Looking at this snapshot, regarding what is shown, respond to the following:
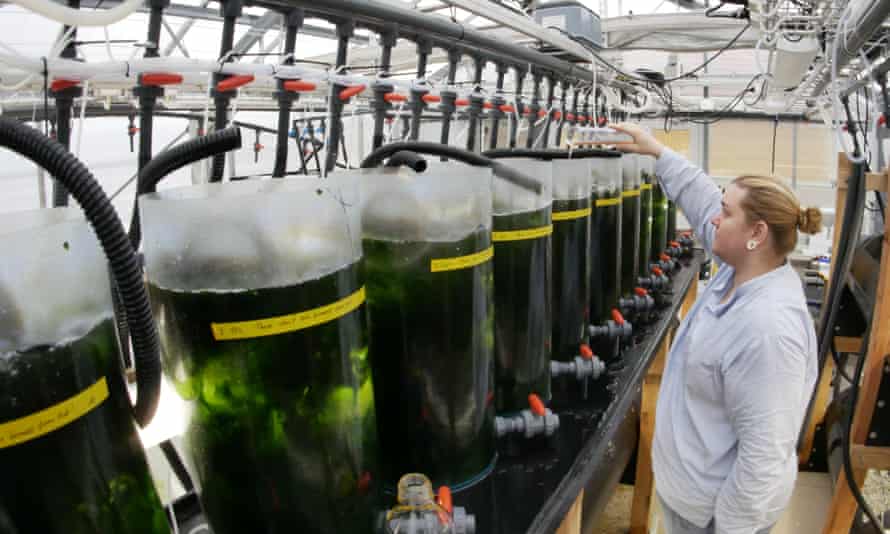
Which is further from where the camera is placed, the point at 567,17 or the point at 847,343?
the point at 847,343

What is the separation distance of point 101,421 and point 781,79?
8.73 ft

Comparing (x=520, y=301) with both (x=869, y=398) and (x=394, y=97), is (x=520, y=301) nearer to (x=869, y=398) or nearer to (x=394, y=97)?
(x=394, y=97)

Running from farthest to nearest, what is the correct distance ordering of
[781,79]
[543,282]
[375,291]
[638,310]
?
1. [781,79]
2. [638,310]
3. [543,282]
4. [375,291]

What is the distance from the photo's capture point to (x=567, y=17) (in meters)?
1.88

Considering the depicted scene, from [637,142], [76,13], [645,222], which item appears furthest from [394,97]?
[645,222]

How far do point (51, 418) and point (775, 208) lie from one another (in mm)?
1294

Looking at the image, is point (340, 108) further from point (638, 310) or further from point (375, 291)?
point (638, 310)

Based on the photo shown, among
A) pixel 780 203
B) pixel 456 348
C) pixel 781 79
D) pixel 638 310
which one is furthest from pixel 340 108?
pixel 781 79

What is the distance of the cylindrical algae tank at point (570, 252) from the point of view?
1.30 m

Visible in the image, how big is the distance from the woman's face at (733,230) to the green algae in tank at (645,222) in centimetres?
75

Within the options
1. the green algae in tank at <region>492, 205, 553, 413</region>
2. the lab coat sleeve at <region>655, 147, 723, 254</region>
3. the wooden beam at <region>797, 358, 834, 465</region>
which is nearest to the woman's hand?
the lab coat sleeve at <region>655, 147, 723, 254</region>

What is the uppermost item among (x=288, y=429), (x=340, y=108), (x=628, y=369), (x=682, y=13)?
(x=682, y=13)

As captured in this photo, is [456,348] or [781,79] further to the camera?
[781,79]

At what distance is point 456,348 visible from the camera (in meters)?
0.93
